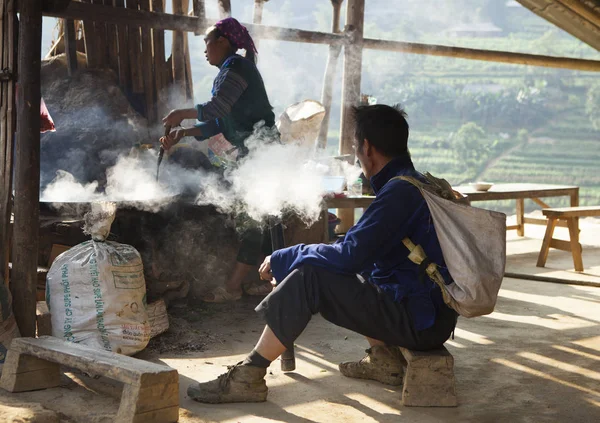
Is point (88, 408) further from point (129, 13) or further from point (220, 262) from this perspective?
point (129, 13)

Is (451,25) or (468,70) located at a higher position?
(451,25)

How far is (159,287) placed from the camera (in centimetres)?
535

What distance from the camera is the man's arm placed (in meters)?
3.21

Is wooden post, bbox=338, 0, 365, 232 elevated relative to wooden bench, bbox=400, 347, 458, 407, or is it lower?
elevated

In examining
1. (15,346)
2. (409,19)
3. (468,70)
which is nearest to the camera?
(15,346)

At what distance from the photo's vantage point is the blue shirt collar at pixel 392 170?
3.41m

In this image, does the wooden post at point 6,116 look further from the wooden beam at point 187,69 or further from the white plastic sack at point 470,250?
the wooden beam at point 187,69

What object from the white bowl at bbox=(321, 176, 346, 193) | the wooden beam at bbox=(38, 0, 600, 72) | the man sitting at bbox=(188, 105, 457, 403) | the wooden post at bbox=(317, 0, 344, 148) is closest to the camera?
the man sitting at bbox=(188, 105, 457, 403)

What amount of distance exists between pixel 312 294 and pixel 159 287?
93.5 inches

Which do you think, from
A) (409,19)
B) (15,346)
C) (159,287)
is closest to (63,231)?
(159,287)

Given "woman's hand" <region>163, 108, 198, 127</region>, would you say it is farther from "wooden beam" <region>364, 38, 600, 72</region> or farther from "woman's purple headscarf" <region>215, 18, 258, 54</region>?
"wooden beam" <region>364, 38, 600, 72</region>

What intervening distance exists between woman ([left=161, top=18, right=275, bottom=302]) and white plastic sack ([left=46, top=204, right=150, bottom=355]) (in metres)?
1.26

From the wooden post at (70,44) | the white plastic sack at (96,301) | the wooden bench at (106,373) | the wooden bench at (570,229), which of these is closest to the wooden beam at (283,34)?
the wooden post at (70,44)

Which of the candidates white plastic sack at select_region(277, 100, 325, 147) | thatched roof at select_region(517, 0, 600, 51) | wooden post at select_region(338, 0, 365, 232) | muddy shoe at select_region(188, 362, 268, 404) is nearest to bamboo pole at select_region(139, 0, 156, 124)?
white plastic sack at select_region(277, 100, 325, 147)
